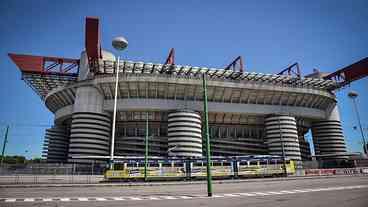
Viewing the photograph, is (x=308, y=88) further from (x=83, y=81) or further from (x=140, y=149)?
(x=83, y=81)

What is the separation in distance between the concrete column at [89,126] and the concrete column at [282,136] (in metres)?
37.8

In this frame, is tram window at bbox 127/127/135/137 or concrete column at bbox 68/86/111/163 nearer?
concrete column at bbox 68/86/111/163

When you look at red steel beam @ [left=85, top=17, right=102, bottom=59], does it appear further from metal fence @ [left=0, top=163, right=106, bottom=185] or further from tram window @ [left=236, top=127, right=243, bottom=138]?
tram window @ [left=236, top=127, right=243, bottom=138]

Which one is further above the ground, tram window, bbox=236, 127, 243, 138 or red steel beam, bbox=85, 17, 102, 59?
red steel beam, bbox=85, 17, 102, 59

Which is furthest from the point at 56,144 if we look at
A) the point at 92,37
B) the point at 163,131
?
the point at 92,37

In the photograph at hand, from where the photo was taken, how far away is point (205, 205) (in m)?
9.27

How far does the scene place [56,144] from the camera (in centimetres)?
6153

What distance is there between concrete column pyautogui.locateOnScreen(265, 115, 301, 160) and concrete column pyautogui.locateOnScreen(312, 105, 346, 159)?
12.6 meters

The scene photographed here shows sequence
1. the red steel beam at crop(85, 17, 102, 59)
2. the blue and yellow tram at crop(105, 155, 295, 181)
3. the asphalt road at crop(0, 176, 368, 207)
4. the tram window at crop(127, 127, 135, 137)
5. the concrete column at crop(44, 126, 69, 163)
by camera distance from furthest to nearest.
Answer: the concrete column at crop(44, 126, 69, 163)
the tram window at crop(127, 127, 135, 137)
the red steel beam at crop(85, 17, 102, 59)
the blue and yellow tram at crop(105, 155, 295, 181)
the asphalt road at crop(0, 176, 368, 207)

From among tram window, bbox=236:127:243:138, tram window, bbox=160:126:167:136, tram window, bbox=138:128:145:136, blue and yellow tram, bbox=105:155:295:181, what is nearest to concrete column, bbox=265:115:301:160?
tram window, bbox=236:127:243:138

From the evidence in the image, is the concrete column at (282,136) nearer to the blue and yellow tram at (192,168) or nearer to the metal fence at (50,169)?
the blue and yellow tram at (192,168)

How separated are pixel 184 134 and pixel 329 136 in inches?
1622

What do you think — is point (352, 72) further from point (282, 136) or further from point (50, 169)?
point (50, 169)

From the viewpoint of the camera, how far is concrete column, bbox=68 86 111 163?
159ft
